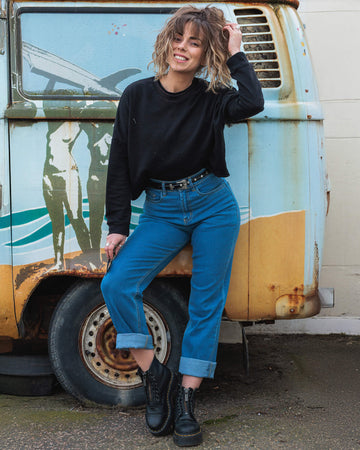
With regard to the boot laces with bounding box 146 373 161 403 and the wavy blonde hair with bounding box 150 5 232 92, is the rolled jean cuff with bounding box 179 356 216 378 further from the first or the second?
the wavy blonde hair with bounding box 150 5 232 92

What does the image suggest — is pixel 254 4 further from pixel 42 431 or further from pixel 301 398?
pixel 42 431

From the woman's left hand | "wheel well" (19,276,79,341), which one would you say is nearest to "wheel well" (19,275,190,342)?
"wheel well" (19,276,79,341)

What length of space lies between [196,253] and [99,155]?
78 centimetres

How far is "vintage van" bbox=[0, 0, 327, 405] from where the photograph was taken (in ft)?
10.0

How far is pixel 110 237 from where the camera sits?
9.37 feet

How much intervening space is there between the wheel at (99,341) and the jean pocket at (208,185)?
2.14ft

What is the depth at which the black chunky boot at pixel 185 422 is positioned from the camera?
2.73 m

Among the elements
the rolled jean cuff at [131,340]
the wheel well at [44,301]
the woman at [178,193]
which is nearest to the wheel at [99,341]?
Result: the wheel well at [44,301]

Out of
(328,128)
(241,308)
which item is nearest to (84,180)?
(241,308)

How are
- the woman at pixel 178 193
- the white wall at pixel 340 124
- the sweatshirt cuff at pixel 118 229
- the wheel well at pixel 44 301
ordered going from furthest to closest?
the white wall at pixel 340 124 → the wheel well at pixel 44 301 → the sweatshirt cuff at pixel 118 229 → the woman at pixel 178 193

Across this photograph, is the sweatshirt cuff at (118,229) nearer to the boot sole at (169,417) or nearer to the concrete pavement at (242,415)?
the boot sole at (169,417)

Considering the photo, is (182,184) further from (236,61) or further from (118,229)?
(236,61)

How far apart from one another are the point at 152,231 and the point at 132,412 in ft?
3.57

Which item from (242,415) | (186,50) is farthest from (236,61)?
(242,415)
